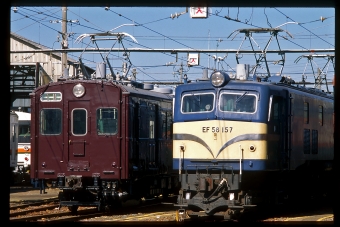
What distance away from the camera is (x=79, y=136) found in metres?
16.5

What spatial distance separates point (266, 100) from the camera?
14172mm

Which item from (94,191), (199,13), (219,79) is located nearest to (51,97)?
(94,191)

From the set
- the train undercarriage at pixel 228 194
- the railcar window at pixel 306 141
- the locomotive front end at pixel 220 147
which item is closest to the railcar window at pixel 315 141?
the railcar window at pixel 306 141

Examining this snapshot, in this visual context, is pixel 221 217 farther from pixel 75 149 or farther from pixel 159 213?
pixel 75 149

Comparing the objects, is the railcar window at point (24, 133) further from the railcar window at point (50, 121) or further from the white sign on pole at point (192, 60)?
the railcar window at point (50, 121)

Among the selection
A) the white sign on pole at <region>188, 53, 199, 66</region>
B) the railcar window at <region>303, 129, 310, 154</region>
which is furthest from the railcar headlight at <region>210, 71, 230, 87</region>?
the white sign on pole at <region>188, 53, 199, 66</region>

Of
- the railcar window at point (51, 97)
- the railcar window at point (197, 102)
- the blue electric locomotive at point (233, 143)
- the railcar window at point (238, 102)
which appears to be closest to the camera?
the blue electric locomotive at point (233, 143)

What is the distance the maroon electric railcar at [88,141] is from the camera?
16.2 m

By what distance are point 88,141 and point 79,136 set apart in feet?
0.95

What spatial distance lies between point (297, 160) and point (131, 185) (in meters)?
4.28

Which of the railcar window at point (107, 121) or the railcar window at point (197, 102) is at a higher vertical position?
the railcar window at point (197, 102)

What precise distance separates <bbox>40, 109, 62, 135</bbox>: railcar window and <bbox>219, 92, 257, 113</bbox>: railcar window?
4.67m

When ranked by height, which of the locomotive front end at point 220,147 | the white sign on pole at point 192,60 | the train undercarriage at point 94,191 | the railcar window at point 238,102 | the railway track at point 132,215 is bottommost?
the railway track at point 132,215

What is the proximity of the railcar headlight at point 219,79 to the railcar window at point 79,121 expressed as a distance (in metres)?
3.82
